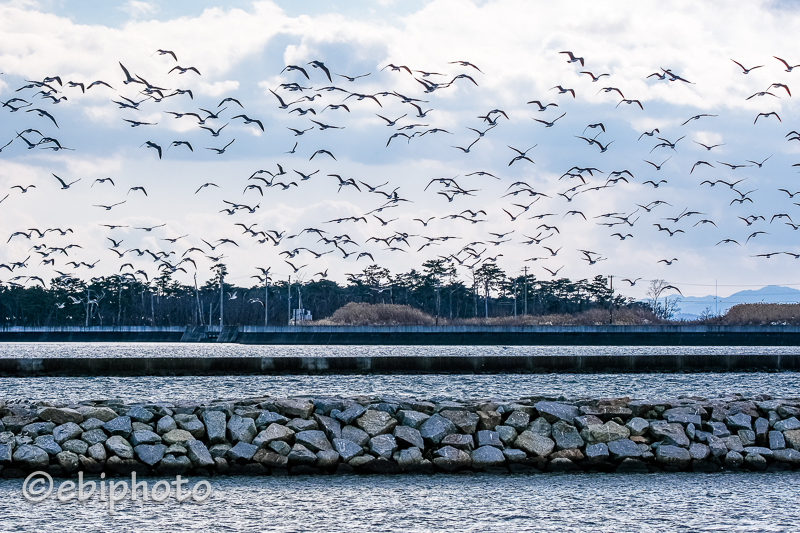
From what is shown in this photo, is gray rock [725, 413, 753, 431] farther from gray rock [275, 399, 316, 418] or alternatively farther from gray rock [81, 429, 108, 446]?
gray rock [81, 429, 108, 446]

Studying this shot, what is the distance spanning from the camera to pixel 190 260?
7019cm

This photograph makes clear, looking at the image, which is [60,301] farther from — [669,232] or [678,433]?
[678,433]

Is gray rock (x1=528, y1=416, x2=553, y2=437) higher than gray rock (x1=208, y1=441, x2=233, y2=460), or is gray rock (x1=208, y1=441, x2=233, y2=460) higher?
gray rock (x1=528, y1=416, x2=553, y2=437)

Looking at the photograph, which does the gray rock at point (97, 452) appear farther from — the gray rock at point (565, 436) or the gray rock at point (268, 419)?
the gray rock at point (565, 436)

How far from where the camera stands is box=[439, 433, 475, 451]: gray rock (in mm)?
14477

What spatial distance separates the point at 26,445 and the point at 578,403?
8421 mm

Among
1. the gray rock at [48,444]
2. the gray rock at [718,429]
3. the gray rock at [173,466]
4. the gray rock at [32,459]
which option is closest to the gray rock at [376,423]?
the gray rock at [173,466]

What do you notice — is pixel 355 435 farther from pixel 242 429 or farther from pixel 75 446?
pixel 75 446

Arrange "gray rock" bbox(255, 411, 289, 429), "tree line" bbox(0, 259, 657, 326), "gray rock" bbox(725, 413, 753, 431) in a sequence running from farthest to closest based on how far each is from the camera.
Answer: "tree line" bbox(0, 259, 657, 326) → "gray rock" bbox(725, 413, 753, 431) → "gray rock" bbox(255, 411, 289, 429)

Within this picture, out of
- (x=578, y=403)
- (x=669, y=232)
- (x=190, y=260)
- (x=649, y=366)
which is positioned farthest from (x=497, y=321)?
(x=578, y=403)

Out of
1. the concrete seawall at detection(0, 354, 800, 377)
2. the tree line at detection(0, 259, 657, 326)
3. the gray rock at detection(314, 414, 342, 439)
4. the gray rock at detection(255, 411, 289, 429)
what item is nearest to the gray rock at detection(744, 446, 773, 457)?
the gray rock at detection(314, 414, 342, 439)

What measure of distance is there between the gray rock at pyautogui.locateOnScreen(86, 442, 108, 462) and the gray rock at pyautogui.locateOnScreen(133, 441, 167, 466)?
424 mm

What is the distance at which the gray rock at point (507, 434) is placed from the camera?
14.6m

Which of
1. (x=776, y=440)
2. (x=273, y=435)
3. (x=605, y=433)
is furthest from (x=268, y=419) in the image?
(x=776, y=440)
